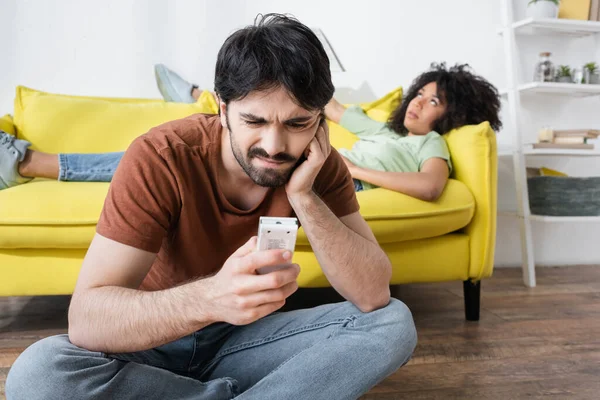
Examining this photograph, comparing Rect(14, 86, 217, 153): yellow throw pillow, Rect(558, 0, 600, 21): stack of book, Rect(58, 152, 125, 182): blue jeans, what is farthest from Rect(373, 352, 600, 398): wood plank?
Rect(558, 0, 600, 21): stack of book

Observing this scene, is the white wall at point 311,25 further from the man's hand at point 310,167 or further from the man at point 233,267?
the man's hand at point 310,167

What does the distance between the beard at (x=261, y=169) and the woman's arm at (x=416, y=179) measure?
0.83m

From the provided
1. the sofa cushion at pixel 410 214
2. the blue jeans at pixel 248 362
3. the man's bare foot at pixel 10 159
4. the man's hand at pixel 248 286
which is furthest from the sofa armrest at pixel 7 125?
the man's hand at pixel 248 286

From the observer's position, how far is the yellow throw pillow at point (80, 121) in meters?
2.03

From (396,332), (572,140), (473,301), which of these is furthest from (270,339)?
(572,140)

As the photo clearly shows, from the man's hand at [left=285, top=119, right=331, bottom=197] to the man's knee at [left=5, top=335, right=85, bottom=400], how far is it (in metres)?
0.46

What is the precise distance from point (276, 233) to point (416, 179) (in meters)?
1.08

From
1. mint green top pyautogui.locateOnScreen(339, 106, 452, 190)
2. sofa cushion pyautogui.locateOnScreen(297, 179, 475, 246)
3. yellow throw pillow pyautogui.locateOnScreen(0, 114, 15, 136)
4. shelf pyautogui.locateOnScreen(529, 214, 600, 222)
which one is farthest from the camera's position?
shelf pyautogui.locateOnScreen(529, 214, 600, 222)

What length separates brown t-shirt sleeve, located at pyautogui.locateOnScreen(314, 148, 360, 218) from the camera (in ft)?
3.53

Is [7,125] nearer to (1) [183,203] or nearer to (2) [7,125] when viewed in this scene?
(2) [7,125]

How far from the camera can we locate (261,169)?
0.92 m

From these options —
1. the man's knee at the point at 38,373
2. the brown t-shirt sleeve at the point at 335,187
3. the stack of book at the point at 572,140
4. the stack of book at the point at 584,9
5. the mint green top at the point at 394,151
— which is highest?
the stack of book at the point at 584,9

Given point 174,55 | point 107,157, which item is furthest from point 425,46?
point 107,157

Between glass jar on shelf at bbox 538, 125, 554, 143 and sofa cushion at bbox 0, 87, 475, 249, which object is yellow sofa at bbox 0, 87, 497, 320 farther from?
glass jar on shelf at bbox 538, 125, 554, 143
